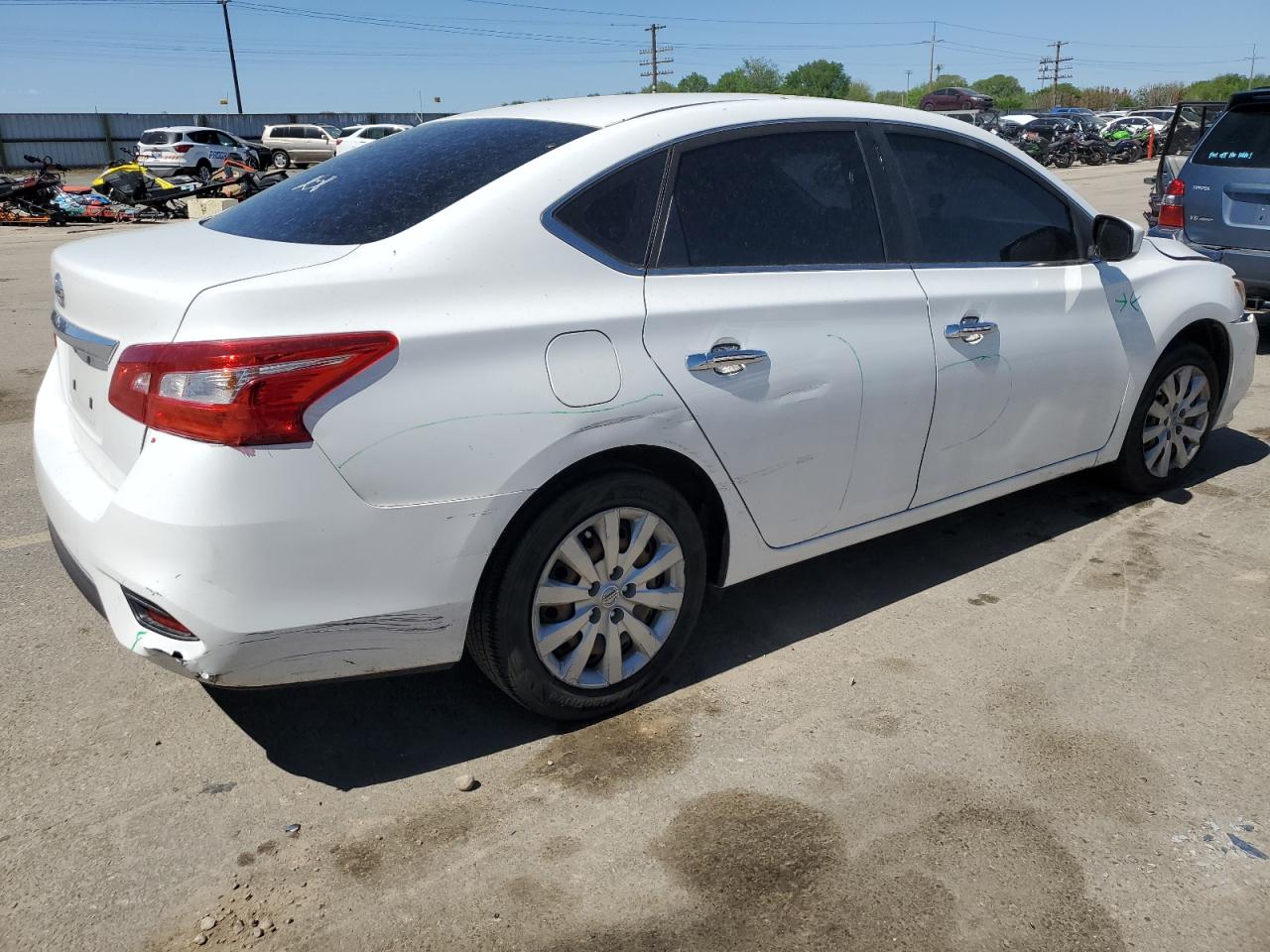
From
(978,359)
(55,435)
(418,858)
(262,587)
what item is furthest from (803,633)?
(55,435)

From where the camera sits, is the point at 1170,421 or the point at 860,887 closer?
the point at 860,887

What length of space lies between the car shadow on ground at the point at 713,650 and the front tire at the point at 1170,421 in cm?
17

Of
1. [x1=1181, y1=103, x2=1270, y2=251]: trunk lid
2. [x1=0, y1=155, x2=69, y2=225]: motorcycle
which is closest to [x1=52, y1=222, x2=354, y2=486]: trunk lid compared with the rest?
[x1=1181, y1=103, x2=1270, y2=251]: trunk lid

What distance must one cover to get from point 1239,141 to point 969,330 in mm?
5477

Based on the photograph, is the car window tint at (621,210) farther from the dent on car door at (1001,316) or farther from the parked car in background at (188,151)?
the parked car in background at (188,151)

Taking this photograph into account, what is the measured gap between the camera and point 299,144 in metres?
38.8

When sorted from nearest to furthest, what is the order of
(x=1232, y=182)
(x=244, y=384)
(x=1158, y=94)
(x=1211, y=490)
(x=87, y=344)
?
(x=244, y=384)
(x=87, y=344)
(x=1211, y=490)
(x=1232, y=182)
(x=1158, y=94)

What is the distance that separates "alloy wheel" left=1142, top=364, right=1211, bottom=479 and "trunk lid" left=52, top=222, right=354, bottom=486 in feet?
12.0

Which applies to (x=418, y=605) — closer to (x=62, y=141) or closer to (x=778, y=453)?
(x=778, y=453)

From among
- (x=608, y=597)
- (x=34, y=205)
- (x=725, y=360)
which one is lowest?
(x=34, y=205)

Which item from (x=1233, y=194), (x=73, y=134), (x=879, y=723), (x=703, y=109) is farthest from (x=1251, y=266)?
(x=73, y=134)

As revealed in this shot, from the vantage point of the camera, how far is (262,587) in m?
2.49

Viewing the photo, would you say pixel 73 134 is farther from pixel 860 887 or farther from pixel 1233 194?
pixel 860 887

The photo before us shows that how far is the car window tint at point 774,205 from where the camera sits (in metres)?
3.16
